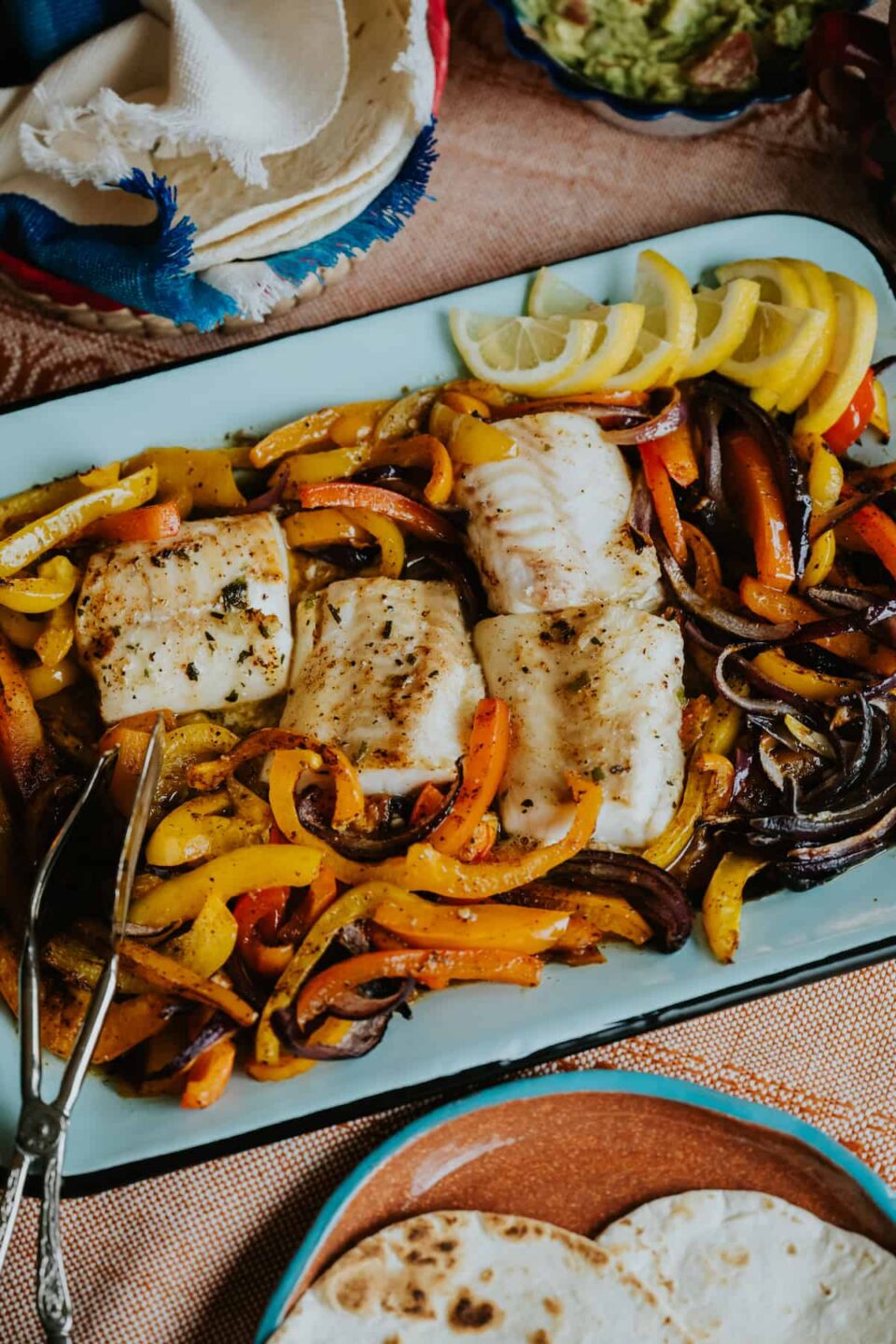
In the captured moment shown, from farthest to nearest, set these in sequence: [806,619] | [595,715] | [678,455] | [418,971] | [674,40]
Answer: [674,40], [678,455], [806,619], [595,715], [418,971]

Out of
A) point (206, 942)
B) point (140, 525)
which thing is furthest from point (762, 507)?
point (206, 942)

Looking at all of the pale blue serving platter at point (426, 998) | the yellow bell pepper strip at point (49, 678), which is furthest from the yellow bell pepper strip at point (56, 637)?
the pale blue serving platter at point (426, 998)

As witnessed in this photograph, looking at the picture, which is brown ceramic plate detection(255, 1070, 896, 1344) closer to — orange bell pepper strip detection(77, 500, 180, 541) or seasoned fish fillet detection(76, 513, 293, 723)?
seasoned fish fillet detection(76, 513, 293, 723)

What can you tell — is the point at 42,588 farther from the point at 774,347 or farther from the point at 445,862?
the point at 774,347

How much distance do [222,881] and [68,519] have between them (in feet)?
3.31

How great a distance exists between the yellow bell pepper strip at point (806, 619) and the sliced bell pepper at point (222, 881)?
1298 millimetres

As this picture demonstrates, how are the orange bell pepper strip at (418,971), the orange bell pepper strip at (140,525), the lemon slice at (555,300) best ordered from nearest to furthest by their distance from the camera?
1. the orange bell pepper strip at (418,971)
2. the orange bell pepper strip at (140,525)
3. the lemon slice at (555,300)

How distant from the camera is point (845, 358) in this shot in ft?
10.4

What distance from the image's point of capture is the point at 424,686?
2959 mm

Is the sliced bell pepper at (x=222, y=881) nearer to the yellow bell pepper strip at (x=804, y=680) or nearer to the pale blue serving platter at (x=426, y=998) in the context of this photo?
the pale blue serving platter at (x=426, y=998)

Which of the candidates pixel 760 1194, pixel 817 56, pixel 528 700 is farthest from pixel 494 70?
pixel 760 1194

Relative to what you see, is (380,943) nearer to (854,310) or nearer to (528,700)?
(528,700)

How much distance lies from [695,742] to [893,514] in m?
0.83

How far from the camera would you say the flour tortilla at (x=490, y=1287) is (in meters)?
2.80
